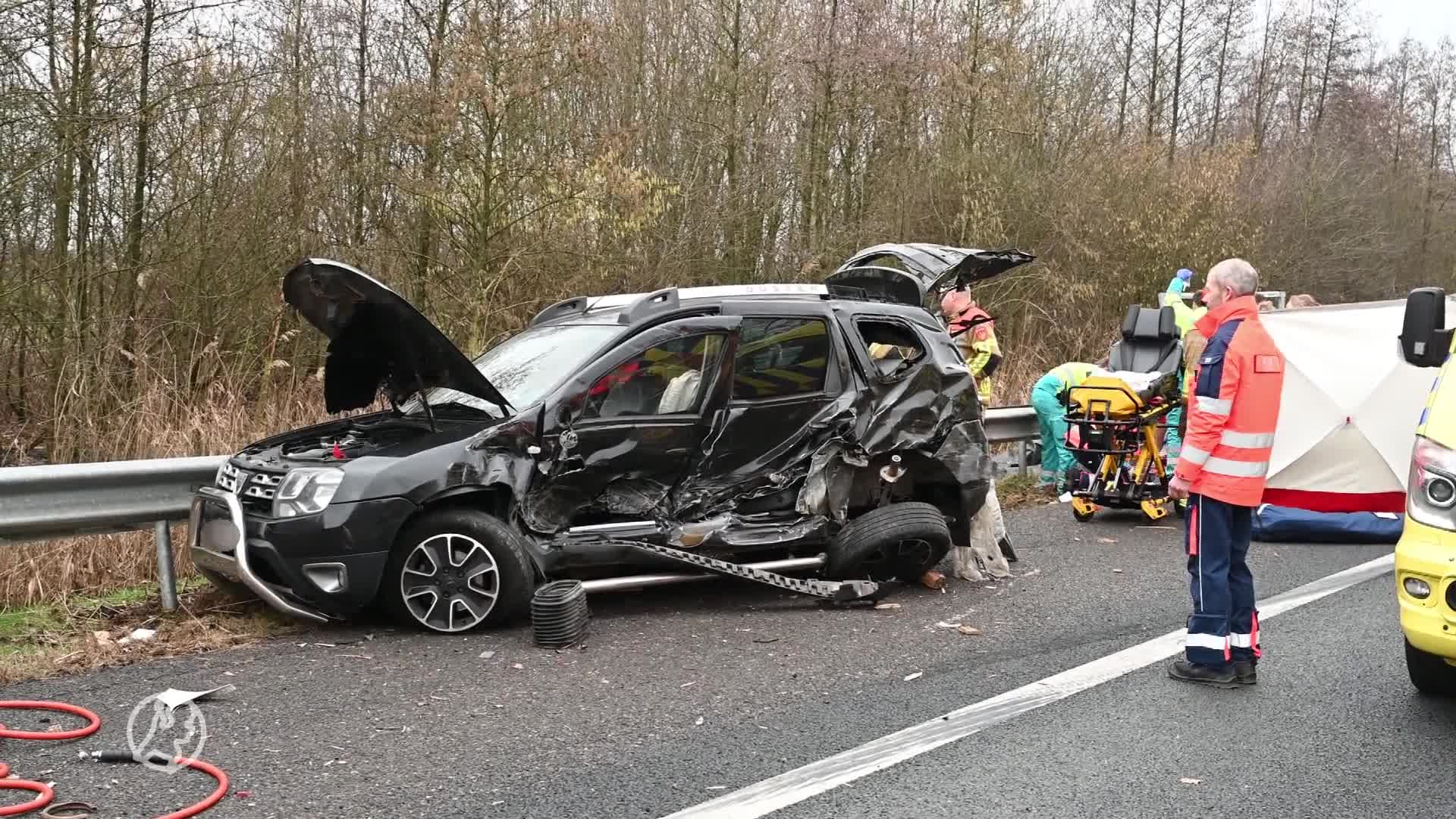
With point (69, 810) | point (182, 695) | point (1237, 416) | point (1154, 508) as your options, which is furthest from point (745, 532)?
point (1154, 508)

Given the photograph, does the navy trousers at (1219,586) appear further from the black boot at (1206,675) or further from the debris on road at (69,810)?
the debris on road at (69,810)

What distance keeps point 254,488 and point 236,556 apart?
355mm

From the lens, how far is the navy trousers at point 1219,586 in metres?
5.07

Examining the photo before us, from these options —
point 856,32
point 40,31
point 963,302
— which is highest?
point 856,32

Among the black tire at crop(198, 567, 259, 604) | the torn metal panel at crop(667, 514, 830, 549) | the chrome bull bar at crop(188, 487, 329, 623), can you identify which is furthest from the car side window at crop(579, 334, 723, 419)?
the black tire at crop(198, 567, 259, 604)

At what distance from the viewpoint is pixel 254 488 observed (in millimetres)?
5551

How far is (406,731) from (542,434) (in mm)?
1920

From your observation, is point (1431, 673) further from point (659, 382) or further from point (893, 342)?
point (659, 382)

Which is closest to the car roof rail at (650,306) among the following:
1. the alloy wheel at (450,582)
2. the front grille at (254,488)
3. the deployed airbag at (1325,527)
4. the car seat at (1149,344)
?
the alloy wheel at (450,582)

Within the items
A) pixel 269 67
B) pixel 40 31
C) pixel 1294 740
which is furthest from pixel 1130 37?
pixel 1294 740

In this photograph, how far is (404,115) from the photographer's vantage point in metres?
13.2

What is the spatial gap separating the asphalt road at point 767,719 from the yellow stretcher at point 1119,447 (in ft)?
9.42

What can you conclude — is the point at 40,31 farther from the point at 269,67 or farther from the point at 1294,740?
the point at 1294,740

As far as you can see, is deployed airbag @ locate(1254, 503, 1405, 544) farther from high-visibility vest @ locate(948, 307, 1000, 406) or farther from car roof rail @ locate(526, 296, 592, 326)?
car roof rail @ locate(526, 296, 592, 326)
